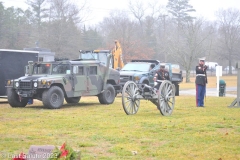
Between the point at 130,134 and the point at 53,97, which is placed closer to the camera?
the point at 130,134

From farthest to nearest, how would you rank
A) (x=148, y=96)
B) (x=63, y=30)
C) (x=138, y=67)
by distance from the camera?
1. (x=63, y=30)
2. (x=138, y=67)
3. (x=148, y=96)

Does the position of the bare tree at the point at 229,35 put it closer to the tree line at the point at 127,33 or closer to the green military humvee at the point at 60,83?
the tree line at the point at 127,33

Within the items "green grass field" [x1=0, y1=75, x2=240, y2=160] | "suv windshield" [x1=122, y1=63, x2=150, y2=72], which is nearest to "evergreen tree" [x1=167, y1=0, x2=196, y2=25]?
"suv windshield" [x1=122, y1=63, x2=150, y2=72]

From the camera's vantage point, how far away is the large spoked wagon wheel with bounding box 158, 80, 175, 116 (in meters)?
14.7

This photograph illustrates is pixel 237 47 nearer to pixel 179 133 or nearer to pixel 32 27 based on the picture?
pixel 32 27

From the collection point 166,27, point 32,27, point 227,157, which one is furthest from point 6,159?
point 166,27

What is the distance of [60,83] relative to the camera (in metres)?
18.0

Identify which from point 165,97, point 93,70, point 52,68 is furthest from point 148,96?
point 93,70

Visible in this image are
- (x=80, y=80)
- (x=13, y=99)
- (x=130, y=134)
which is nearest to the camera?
(x=130, y=134)

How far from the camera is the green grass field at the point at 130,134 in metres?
8.88

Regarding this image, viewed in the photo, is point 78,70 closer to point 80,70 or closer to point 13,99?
point 80,70

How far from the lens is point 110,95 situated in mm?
20469

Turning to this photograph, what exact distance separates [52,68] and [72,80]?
2.88ft

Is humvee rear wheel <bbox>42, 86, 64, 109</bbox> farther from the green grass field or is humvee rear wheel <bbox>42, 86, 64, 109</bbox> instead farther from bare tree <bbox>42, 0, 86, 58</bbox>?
bare tree <bbox>42, 0, 86, 58</bbox>
